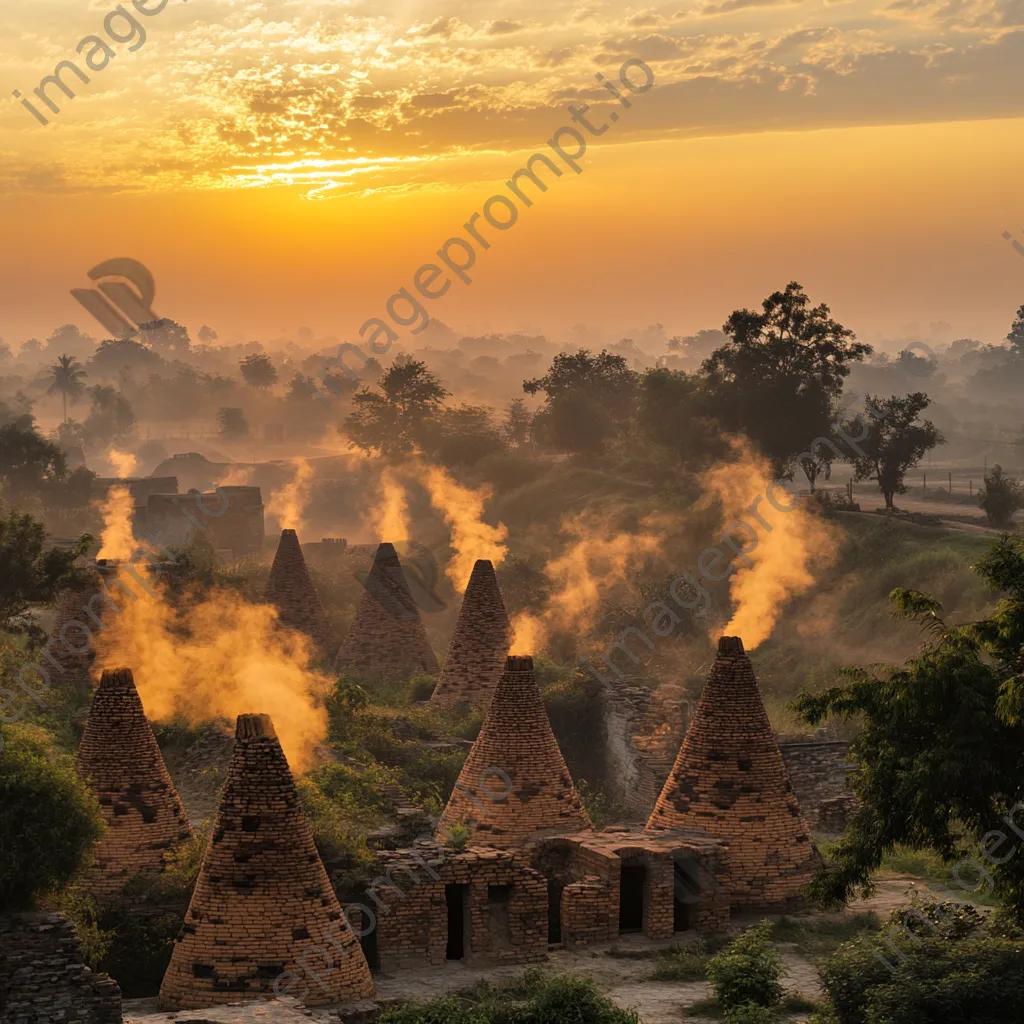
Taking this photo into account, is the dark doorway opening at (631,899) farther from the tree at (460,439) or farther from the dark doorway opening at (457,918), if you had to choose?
the tree at (460,439)

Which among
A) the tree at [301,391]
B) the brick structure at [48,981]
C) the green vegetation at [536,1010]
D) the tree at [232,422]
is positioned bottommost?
the green vegetation at [536,1010]

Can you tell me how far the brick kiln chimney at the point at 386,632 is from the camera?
30656mm

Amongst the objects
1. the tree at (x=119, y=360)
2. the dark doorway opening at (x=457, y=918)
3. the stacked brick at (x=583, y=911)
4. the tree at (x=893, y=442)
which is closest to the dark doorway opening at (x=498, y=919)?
the dark doorway opening at (x=457, y=918)

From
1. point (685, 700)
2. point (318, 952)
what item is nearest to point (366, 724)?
point (685, 700)

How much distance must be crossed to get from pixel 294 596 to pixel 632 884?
44.1 feet

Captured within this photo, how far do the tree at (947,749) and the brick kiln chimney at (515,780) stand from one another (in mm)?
3907

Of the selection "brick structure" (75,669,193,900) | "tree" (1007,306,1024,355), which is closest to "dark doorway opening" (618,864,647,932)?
"brick structure" (75,669,193,900)

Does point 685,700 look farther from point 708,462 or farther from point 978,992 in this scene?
point 708,462

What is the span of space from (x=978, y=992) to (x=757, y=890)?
482cm

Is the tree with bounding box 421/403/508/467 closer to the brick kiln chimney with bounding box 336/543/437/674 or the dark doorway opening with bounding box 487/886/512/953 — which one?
the brick kiln chimney with bounding box 336/543/437/674

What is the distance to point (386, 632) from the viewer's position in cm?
3083

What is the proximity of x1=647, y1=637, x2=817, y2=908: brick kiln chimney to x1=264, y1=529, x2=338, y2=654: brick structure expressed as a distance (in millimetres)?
12612

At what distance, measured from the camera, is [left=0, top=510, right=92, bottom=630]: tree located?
31.1 metres

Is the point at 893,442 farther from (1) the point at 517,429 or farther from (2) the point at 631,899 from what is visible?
(1) the point at 517,429
